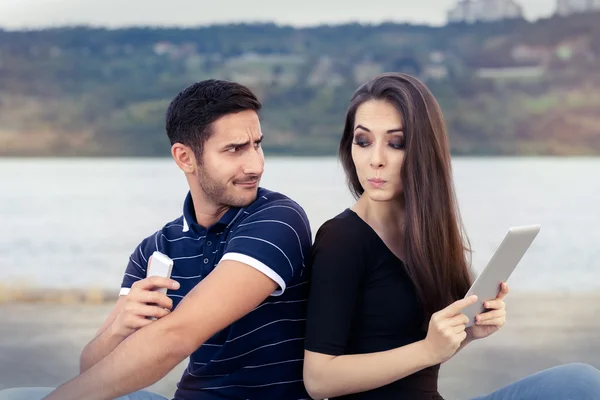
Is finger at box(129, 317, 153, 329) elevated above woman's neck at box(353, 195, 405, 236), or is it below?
below

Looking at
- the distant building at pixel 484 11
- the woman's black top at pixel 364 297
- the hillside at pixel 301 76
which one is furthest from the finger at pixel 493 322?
the distant building at pixel 484 11

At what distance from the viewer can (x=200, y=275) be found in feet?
6.03

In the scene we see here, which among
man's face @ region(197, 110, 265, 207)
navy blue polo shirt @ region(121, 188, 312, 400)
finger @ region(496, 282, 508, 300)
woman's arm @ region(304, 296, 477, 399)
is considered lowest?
woman's arm @ region(304, 296, 477, 399)

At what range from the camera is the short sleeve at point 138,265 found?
6.48 feet

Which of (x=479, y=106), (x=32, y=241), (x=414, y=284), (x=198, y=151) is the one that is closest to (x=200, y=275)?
(x=198, y=151)

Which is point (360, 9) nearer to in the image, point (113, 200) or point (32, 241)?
point (113, 200)

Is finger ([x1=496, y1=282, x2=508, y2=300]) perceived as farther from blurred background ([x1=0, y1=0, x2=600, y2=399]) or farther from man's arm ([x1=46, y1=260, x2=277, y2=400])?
blurred background ([x1=0, y1=0, x2=600, y2=399])

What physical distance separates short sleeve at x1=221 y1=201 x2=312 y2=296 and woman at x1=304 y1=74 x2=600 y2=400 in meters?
0.04

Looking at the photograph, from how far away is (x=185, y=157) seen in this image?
1901mm

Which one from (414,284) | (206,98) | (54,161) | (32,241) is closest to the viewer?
(414,284)

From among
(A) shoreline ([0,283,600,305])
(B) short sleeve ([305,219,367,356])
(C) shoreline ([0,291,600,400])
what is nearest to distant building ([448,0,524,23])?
(A) shoreline ([0,283,600,305])

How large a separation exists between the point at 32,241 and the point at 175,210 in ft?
6.39

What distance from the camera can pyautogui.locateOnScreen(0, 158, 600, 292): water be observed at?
31.1 ft

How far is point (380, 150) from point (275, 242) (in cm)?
26
